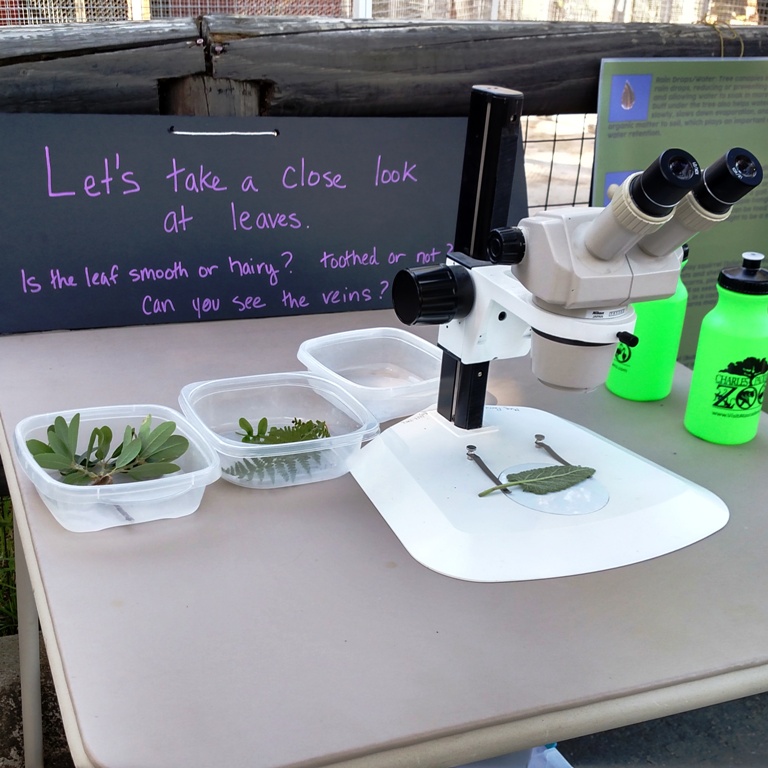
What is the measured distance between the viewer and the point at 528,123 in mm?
1765

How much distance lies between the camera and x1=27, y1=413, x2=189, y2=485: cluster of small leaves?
2.51 feet

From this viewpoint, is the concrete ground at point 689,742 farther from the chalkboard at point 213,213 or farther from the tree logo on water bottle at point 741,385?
the chalkboard at point 213,213

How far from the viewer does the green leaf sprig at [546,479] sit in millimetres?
770

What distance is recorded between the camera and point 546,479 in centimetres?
78

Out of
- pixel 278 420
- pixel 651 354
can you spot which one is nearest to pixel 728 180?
Answer: pixel 651 354

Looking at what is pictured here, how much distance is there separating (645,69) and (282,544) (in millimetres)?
1103

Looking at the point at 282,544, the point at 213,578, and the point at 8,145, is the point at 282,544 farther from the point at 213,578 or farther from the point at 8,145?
the point at 8,145

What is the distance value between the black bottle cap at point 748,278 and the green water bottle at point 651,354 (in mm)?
96

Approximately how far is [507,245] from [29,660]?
0.99m

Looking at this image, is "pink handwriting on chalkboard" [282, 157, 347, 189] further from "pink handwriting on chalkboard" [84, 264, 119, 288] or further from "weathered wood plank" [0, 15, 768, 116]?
"pink handwriting on chalkboard" [84, 264, 119, 288]

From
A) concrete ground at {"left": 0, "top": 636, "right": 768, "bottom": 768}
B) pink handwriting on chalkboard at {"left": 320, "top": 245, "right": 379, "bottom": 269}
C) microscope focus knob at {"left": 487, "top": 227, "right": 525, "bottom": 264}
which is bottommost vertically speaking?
concrete ground at {"left": 0, "top": 636, "right": 768, "bottom": 768}

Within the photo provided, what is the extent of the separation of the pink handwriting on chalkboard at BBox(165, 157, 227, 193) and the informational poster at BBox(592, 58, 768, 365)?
2.11 feet

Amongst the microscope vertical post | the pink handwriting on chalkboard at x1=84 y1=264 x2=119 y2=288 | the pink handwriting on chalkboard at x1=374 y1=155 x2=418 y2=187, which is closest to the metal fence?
the pink handwriting on chalkboard at x1=374 y1=155 x2=418 y2=187

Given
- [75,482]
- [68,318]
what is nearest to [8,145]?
[68,318]
